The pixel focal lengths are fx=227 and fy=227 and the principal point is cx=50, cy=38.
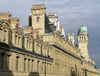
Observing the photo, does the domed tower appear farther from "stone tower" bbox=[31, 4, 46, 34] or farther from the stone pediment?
the stone pediment

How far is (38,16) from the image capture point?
6706 cm

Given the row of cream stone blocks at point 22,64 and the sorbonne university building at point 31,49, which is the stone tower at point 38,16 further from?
the row of cream stone blocks at point 22,64

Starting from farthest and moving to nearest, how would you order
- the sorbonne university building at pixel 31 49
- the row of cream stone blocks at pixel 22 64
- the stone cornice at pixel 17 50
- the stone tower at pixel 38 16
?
the stone tower at pixel 38 16 < the row of cream stone blocks at pixel 22 64 < the sorbonne university building at pixel 31 49 < the stone cornice at pixel 17 50

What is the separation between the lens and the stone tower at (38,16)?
6612 centimetres

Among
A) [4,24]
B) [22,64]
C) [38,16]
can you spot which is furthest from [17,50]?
[38,16]

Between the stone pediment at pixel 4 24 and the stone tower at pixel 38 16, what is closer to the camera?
the stone pediment at pixel 4 24

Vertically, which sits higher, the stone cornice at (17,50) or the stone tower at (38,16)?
the stone tower at (38,16)

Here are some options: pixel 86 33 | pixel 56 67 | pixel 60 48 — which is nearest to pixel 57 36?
pixel 60 48

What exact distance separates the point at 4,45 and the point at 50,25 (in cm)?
3490

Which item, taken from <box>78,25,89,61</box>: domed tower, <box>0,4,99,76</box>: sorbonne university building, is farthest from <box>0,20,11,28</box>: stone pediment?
<box>78,25,89,61</box>: domed tower

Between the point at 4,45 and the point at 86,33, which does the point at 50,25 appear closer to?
the point at 4,45

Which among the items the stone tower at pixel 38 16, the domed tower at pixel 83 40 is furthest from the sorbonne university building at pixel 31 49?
the domed tower at pixel 83 40

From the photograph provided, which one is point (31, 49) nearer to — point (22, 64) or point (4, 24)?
point (22, 64)

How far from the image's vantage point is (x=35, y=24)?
6675cm
